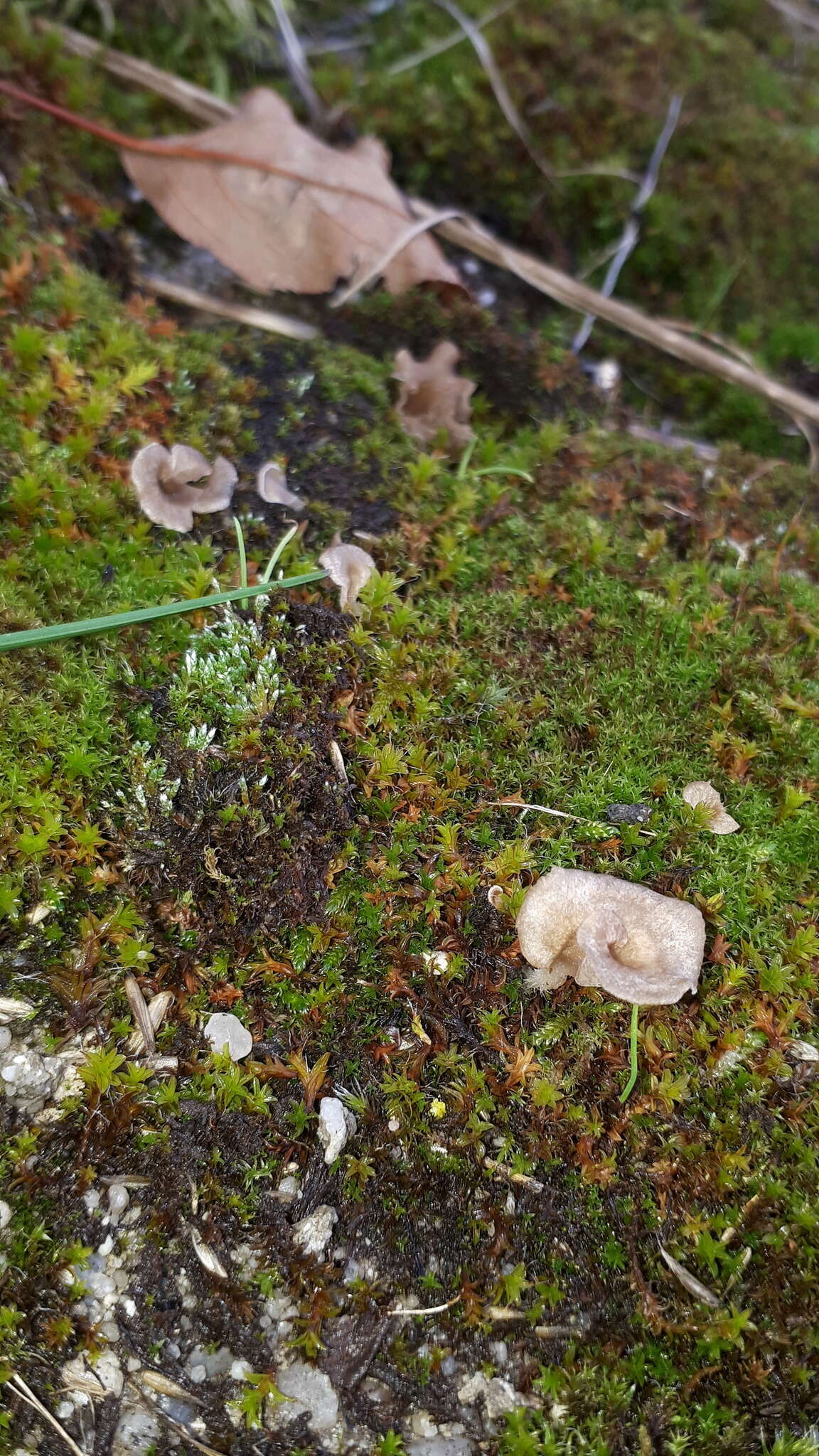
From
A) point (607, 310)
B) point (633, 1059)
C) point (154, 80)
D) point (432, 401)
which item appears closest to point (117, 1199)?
point (633, 1059)

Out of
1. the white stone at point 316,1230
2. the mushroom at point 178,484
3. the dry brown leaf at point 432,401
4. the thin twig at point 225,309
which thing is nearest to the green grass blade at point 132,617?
the mushroom at point 178,484

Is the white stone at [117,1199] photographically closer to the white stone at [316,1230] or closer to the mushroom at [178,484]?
the white stone at [316,1230]

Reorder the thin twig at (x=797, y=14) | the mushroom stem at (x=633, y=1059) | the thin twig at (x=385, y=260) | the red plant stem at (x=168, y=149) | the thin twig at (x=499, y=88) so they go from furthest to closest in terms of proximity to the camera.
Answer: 1. the thin twig at (x=797, y=14)
2. the thin twig at (x=499, y=88)
3. the thin twig at (x=385, y=260)
4. the red plant stem at (x=168, y=149)
5. the mushroom stem at (x=633, y=1059)

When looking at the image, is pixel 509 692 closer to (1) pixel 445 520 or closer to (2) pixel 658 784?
(2) pixel 658 784

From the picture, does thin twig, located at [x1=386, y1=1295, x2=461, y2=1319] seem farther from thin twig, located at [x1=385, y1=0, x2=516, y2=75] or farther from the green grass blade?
thin twig, located at [x1=385, y1=0, x2=516, y2=75]

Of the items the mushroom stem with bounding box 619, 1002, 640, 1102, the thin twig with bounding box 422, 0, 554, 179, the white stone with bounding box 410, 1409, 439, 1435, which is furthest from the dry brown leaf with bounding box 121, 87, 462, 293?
the white stone with bounding box 410, 1409, 439, 1435

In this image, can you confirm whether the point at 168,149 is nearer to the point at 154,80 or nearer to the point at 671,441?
the point at 154,80
